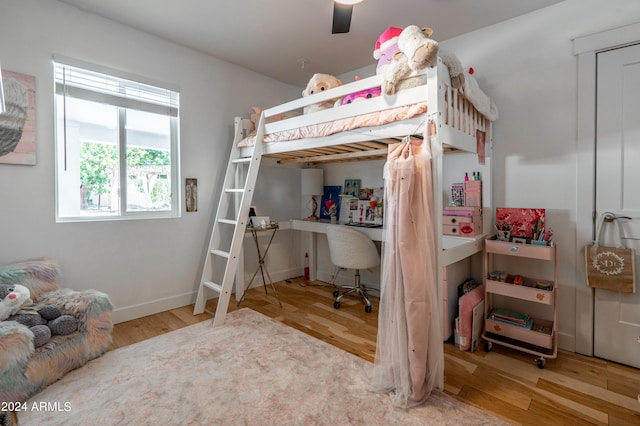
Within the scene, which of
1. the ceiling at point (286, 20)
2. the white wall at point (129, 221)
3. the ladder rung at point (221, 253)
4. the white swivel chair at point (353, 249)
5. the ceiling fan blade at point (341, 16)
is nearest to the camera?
the ceiling fan blade at point (341, 16)

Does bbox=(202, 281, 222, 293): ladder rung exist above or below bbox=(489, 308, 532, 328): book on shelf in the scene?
above

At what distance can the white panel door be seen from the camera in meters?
2.04

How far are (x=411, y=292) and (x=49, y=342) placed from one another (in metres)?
2.19

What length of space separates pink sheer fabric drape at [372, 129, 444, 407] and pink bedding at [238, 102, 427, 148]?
0.72ft

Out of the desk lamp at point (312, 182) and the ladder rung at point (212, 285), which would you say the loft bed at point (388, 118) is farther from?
the ladder rung at point (212, 285)

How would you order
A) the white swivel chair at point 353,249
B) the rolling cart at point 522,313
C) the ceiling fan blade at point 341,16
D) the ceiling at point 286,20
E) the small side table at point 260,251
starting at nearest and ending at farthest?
1. the ceiling fan blade at point 341,16
2. the rolling cart at point 522,313
3. the ceiling at point 286,20
4. the white swivel chair at point 353,249
5. the small side table at point 260,251

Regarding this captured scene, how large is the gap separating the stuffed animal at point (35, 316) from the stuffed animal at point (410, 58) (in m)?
2.50

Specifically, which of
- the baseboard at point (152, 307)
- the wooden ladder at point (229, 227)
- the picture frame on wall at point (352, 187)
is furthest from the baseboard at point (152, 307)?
the picture frame on wall at point (352, 187)

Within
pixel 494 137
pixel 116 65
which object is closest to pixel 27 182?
pixel 116 65

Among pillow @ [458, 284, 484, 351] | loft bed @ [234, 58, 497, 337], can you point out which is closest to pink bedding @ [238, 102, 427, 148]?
loft bed @ [234, 58, 497, 337]

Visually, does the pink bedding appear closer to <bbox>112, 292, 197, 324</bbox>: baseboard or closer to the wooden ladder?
the wooden ladder

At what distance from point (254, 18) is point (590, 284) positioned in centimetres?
326

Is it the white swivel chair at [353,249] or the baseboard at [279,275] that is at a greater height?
the white swivel chair at [353,249]

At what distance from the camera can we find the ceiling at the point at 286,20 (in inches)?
92.0
